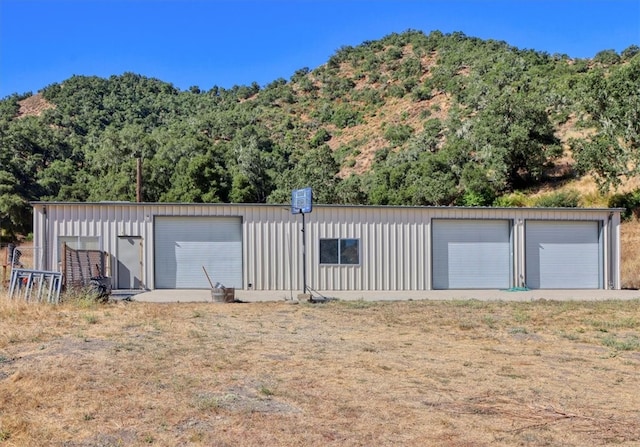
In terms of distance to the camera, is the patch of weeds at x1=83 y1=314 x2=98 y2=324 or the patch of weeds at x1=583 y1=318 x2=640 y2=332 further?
the patch of weeds at x1=583 y1=318 x2=640 y2=332

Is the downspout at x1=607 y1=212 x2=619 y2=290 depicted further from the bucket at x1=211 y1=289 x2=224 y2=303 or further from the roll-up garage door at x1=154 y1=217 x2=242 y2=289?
the bucket at x1=211 y1=289 x2=224 y2=303

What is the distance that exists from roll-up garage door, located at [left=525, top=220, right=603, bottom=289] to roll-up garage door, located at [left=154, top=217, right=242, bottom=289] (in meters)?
11.5

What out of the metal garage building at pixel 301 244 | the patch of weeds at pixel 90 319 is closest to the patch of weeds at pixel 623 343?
the patch of weeds at pixel 90 319

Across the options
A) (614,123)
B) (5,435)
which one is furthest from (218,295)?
(614,123)

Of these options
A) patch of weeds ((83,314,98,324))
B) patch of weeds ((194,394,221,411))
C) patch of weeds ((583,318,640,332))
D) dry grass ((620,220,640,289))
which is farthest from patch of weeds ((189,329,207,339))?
dry grass ((620,220,640,289))

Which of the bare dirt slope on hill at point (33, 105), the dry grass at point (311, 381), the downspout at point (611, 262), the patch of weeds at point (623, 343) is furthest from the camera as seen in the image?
the bare dirt slope on hill at point (33, 105)

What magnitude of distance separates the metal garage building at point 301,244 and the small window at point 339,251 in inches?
1.5

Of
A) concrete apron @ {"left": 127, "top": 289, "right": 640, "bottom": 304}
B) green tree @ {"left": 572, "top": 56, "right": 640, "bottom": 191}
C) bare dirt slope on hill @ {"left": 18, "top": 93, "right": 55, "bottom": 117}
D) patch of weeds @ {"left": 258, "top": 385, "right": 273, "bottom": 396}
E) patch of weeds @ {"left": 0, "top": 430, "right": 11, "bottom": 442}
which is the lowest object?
concrete apron @ {"left": 127, "top": 289, "right": 640, "bottom": 304}

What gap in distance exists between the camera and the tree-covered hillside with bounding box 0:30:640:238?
1635 inches

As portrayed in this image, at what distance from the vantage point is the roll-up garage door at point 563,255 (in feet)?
80.7

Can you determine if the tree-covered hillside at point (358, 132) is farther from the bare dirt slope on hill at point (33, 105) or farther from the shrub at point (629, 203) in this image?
the shrub at point (629, 203)

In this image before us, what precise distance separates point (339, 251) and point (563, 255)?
9146mm

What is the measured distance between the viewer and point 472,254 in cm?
2439

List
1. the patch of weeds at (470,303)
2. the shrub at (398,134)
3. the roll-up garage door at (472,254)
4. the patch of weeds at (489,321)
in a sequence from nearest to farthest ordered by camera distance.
Result: 1. the patch of weeds at (489,321)
2. the patch of weeds at (470,303)
3. the roll-up garage door at (472,254)
4. the shrub at (398,134)
